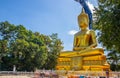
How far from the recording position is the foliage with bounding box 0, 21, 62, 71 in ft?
109

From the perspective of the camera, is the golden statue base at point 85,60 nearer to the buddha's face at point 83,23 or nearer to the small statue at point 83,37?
the small statue at point 83,37

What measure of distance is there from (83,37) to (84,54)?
2.29 meters

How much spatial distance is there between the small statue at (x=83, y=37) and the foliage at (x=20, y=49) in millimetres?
8712

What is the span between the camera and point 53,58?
38.6 metres

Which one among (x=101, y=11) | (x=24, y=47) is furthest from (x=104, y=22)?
(x=24, y=47)

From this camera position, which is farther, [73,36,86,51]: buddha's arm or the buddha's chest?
[73,36,86,51]: buddha's arm

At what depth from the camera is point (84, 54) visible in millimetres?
24281

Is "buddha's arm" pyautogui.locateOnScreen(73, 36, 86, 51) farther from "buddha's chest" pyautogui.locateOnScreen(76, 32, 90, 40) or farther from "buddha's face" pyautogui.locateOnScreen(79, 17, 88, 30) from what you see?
"buddha's face" pyautogui.locateOnScreen(79, 17, 88, 30)

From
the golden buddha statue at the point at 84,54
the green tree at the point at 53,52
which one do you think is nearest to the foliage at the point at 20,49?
the green tree at the point at 53,52

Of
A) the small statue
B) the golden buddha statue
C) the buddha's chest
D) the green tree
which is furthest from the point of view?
the green tree

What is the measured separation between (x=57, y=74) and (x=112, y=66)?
1695 centimetres

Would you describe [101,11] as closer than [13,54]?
Yes

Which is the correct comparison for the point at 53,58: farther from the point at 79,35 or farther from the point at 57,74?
the point at 57,74

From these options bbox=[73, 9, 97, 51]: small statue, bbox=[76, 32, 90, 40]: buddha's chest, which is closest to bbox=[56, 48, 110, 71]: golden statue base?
bbox=[73, 9, 97, 51]: small statue
